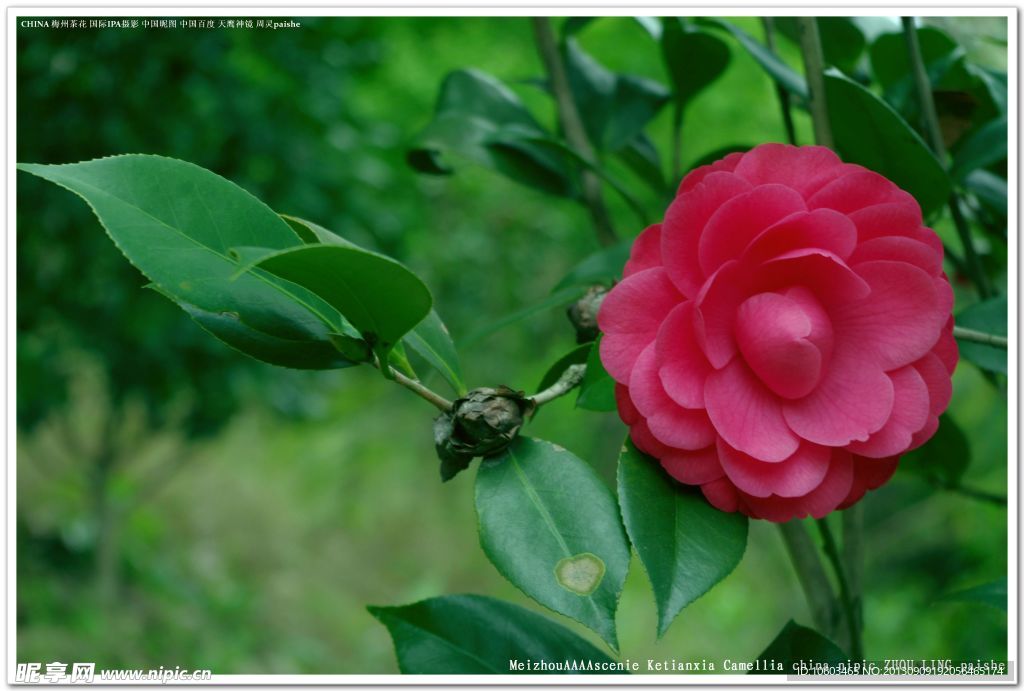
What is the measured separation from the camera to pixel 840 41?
609 millimetres

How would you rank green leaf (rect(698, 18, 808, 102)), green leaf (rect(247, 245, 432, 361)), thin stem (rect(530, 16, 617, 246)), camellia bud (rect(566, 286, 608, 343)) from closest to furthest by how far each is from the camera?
green leaf (rect(247, 245, 432, 361)) → camellia bud (rect(566, 286, 608, 343)) → green leaf (rect(698, 18, 808, 102)) → thin stem (rect(530, 16, 617, 246))

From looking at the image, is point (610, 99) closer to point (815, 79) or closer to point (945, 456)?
point (815, 79)

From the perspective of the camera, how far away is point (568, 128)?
0.63 metres

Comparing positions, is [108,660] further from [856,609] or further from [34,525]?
[856,609]

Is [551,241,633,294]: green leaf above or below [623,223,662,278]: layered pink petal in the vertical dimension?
below

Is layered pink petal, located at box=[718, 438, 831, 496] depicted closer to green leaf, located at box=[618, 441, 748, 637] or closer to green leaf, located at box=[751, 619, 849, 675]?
green leaf, located at box=[618, 441, 748, 637]

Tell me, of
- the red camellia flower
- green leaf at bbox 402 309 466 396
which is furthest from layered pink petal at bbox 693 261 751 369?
green leaf at bbox 402 309 466 396

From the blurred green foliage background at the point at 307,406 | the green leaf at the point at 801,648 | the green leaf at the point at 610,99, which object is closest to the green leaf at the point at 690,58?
the green leaf at the point at 610,99

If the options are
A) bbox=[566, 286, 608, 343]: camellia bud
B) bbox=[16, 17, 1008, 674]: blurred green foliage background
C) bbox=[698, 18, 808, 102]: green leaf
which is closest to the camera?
bbox=[566, 286, 608, 343]: camellia bud

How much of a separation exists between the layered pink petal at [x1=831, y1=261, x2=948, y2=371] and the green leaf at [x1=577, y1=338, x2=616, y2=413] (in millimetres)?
94

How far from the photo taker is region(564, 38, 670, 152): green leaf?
0.62 metres

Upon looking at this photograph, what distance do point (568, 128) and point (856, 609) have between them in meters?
0.34

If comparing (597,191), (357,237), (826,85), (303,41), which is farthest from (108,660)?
(826,85)

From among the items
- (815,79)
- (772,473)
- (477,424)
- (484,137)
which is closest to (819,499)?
(772,473)
